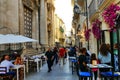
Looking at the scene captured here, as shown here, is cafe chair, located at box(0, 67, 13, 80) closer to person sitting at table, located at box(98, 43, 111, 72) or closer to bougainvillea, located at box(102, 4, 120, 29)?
person sitting at table, located at box(98, 43, 111, 72)

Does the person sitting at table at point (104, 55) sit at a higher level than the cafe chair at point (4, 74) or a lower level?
higher

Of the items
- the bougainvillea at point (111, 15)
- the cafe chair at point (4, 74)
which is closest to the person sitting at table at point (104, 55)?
the bougainvillea at point (111, 15)

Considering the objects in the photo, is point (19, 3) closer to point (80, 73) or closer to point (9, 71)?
point (9, 71)

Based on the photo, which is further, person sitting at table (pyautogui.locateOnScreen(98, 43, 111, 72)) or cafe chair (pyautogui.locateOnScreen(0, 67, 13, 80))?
cafe chair (pyautogui.locateOnScreen(0, 67, 13, 80))

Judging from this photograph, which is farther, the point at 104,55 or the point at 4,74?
the point at 4,74

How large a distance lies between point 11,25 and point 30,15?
9948mm

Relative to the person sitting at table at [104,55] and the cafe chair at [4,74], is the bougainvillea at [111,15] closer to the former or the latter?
the person sitting at table at [104,55]

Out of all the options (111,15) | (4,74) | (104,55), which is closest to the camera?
(111,15)

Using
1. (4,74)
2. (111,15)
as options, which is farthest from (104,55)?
(4,74)

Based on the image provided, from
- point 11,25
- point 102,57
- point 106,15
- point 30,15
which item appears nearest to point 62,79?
point 102,57

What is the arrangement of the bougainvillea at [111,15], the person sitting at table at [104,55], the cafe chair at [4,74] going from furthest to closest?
the cafe chair at [4,74], the person sitting at table at [104,55], the bougainvillea at [111,15]

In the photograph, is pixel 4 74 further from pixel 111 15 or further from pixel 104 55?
pixel 111 15

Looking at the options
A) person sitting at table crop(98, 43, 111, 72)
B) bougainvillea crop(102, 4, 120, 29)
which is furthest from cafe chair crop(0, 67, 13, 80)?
bougainvillea crop(102, 4, 120, 29)

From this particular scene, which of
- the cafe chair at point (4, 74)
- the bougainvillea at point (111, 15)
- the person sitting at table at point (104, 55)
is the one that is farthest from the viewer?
the cafe chair at point (4, 74)
